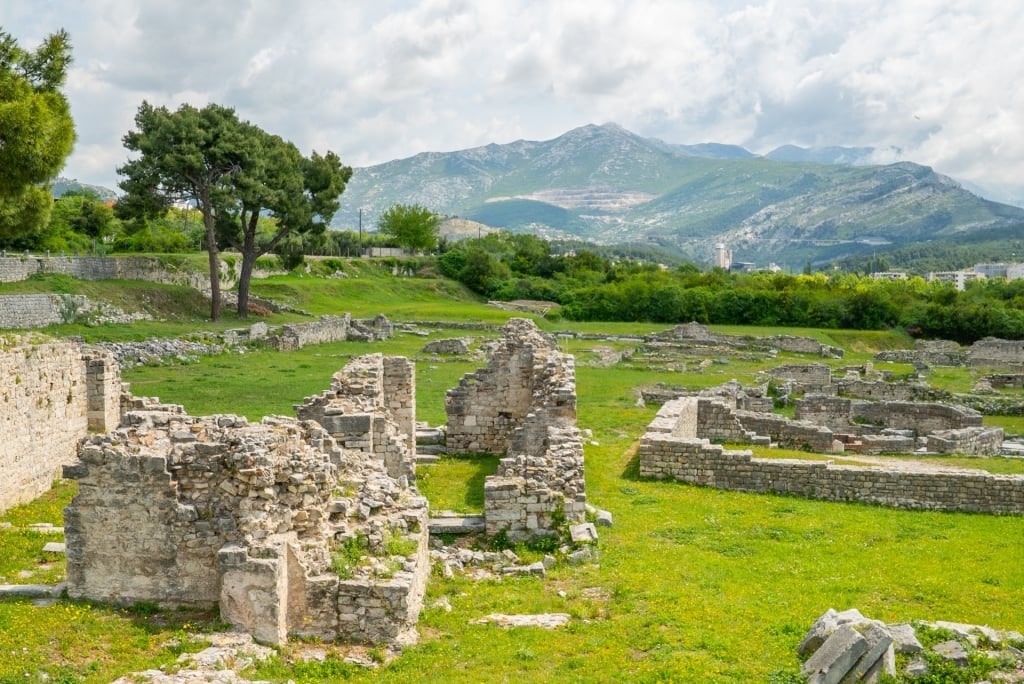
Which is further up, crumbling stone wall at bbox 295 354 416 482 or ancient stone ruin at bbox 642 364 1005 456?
crumbling stone wall at bbox 295 354 416 482

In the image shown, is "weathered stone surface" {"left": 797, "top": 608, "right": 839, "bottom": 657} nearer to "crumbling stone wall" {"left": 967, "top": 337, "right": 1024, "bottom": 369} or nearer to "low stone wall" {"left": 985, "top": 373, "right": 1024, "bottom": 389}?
"low stone wall" {"left": 985, "top": 373, "right": 1024, "bottom": 389}

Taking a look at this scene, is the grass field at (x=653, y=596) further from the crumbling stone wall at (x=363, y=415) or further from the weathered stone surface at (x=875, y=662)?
the crumbling stone wall at (x=363, y=415)

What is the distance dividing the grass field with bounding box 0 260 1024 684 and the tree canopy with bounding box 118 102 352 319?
35425 millimetres

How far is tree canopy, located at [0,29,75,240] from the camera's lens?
2075cm

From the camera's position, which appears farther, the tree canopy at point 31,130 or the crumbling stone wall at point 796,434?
the crumbling stone wall at point 796,434

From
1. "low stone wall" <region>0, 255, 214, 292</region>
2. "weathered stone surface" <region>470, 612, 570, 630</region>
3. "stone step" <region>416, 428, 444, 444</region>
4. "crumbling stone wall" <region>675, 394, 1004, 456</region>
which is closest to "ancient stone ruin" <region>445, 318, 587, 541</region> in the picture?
"stone step" <region>416, 428, 444, 444</region>

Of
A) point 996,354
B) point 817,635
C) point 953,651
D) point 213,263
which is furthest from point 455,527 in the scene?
point 996,354

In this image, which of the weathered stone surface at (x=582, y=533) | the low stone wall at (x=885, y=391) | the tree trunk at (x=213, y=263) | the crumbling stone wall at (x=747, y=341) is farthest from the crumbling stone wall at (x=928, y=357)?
the weathered stone surface at (x=582, y=533)

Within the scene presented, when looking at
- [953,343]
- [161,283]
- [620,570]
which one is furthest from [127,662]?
[953,343]

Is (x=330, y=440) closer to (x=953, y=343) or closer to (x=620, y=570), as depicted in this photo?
(x=620, y=570)

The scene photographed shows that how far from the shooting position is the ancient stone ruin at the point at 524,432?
13531 mm

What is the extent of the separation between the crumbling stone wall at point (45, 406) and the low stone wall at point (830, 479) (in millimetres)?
12236

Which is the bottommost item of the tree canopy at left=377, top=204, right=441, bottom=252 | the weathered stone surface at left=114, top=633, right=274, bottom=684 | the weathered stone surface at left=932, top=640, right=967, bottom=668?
the weathered stone surface at left=114, top=633, right=274, bottom=684

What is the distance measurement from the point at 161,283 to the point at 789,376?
40.2m
